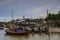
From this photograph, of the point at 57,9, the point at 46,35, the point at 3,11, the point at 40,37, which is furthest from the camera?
the point at 40,37

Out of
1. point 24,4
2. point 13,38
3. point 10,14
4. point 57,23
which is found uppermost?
point 24,4

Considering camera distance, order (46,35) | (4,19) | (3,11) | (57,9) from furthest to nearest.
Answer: (46,35) < (57,9) < (3,11) < (4,19)

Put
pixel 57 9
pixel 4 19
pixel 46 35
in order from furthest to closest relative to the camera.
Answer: pixel 46 35 < pixel 57 9 < pixel 4 19

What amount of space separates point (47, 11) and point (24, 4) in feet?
2.12

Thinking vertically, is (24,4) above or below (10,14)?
above

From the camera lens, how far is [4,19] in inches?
128

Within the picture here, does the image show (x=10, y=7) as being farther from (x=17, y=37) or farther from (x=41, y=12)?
(x=17, y=37)

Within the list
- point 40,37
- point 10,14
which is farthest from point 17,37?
point 10,14

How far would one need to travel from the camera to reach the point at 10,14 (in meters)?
3.62

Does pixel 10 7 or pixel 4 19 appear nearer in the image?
pixel 4 19

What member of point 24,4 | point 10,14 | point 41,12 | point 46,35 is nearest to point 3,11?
point 10,14

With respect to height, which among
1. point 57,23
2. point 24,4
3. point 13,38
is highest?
point 24,4

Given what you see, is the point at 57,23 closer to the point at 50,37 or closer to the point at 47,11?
the point at 47,11

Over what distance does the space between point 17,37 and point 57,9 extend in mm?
1948
